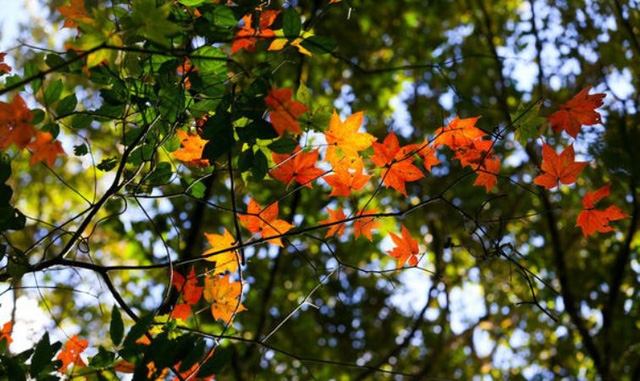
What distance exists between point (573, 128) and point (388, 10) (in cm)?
311

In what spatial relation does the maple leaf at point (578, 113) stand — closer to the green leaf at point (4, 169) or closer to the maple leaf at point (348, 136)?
the maple leaf at point (348, 136)

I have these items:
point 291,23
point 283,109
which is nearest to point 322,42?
point 291,23

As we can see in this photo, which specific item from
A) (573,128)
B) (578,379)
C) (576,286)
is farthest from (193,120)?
(578,379)

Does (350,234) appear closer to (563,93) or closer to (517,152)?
(517,152)

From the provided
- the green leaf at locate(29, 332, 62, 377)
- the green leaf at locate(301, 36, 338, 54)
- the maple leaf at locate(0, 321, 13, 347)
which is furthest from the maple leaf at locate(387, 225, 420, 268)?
the maple leaf at locate(0, 321, 13, 347)

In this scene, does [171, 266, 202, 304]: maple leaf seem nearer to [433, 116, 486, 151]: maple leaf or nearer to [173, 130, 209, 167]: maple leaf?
[173, 130, 209, 167]: maple leaf

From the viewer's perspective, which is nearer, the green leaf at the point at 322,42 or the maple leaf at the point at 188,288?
the green leaf at the point at 322,42

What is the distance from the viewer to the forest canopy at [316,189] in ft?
4.07

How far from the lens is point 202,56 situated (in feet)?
3.82

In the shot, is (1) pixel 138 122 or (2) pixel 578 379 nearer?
(1) pixel 138 122

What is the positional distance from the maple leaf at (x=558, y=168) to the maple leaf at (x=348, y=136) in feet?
1.41

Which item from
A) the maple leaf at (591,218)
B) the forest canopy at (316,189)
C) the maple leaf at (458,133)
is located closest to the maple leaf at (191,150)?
the forest canopy at (316,189)

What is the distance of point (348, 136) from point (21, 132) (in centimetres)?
68

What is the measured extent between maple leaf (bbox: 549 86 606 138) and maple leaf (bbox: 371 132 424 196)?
1.25 ft
